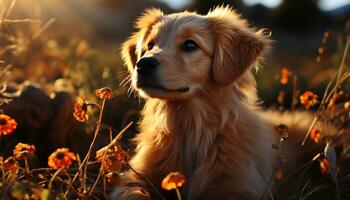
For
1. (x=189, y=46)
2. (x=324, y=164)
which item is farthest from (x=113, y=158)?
(x=189, y=46)

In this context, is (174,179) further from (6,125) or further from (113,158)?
(6,125)

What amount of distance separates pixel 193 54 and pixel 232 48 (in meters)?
0.34

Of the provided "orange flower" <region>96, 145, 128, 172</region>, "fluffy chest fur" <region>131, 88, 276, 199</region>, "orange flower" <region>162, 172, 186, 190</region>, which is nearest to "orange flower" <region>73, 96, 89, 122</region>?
"orange flower" <region>96, 145, 128, 172</region>

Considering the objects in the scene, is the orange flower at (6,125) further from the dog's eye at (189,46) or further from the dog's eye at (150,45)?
the dog's eye at (150,45)

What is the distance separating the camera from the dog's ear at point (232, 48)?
396 centimetres

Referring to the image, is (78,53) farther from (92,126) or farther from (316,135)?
(316,135)

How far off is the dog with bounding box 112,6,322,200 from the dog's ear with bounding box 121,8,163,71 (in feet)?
0.83

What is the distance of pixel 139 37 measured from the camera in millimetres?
4695

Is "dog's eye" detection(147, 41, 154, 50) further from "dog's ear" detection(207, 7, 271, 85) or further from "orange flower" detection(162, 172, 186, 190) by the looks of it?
"orange flower" detection(162, 172, 186, 190)

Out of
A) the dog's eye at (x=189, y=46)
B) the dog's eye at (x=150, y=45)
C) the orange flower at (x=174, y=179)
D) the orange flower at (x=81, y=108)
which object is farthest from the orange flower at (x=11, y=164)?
the dog's eye at (x=150, y=45)

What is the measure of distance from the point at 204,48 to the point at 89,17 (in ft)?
102

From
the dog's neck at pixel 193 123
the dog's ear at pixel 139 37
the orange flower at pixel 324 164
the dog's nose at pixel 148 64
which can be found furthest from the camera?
the dog's ear at pixel 139 37

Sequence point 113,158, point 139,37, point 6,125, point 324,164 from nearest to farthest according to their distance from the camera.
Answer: point 6,125 < point 113,158 < point 324,164 < point 139,37

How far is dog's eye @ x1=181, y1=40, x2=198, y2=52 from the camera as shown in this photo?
396 cm
